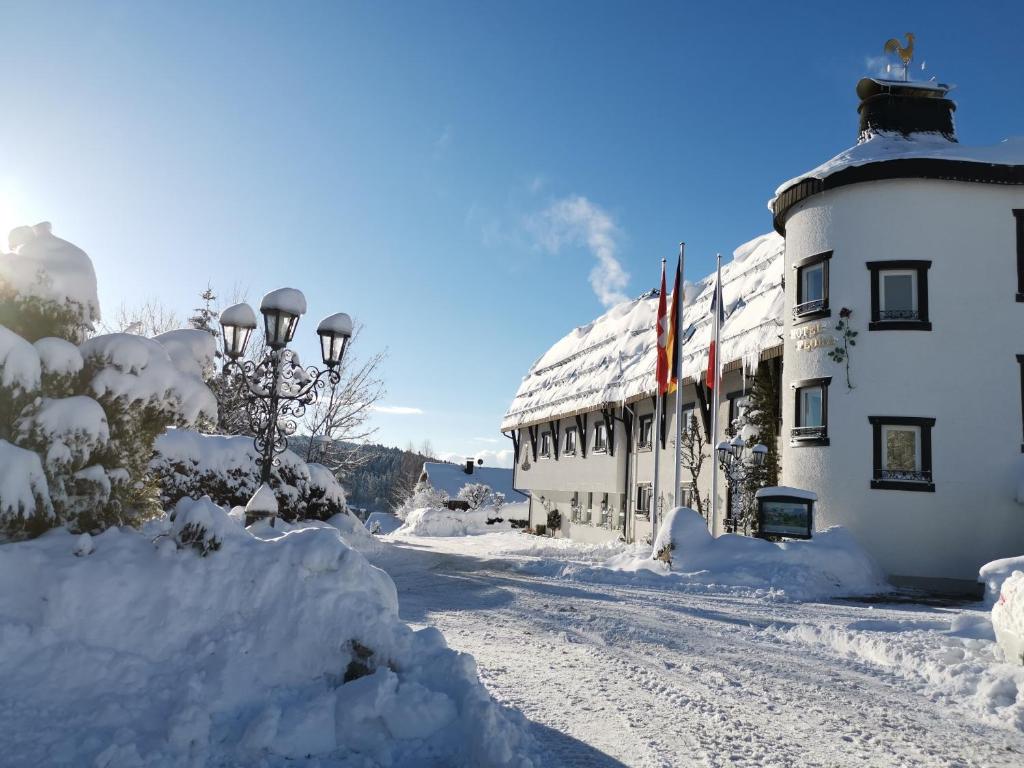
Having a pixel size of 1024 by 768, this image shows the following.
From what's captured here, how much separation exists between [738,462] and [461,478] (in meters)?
41.8

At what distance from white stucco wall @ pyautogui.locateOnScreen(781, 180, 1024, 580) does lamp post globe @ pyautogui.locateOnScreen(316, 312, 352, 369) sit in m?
11.6

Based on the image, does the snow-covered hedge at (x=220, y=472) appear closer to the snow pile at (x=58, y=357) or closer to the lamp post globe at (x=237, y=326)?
the lamp post globe at (x=237, y=326)

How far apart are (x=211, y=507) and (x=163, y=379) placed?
1.45 meters

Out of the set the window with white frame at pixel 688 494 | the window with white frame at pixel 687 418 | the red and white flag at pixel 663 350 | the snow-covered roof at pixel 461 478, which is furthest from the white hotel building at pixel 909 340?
the snow-covered roof at pixel 461 478

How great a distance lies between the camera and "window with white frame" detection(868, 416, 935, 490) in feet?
53.7

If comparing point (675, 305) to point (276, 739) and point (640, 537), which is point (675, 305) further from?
point (276, 739)

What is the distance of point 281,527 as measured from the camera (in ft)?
42.2

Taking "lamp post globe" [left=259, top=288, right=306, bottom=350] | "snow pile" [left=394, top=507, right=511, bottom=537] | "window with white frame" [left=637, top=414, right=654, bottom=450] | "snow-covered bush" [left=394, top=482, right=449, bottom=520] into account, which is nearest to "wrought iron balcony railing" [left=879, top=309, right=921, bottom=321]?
"window with white frame" [left=637, top=414, right=654, bottom=450]

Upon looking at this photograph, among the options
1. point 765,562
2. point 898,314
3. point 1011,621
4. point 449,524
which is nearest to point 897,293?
point 898,314

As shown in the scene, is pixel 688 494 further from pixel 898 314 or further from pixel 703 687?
pixel 703 687

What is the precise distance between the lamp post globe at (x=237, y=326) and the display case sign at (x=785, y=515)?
11.4m

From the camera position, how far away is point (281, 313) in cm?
1021

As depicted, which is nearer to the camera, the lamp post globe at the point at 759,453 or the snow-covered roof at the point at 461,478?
the lamp post globe at the point at 759,453

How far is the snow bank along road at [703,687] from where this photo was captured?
16.6ft
